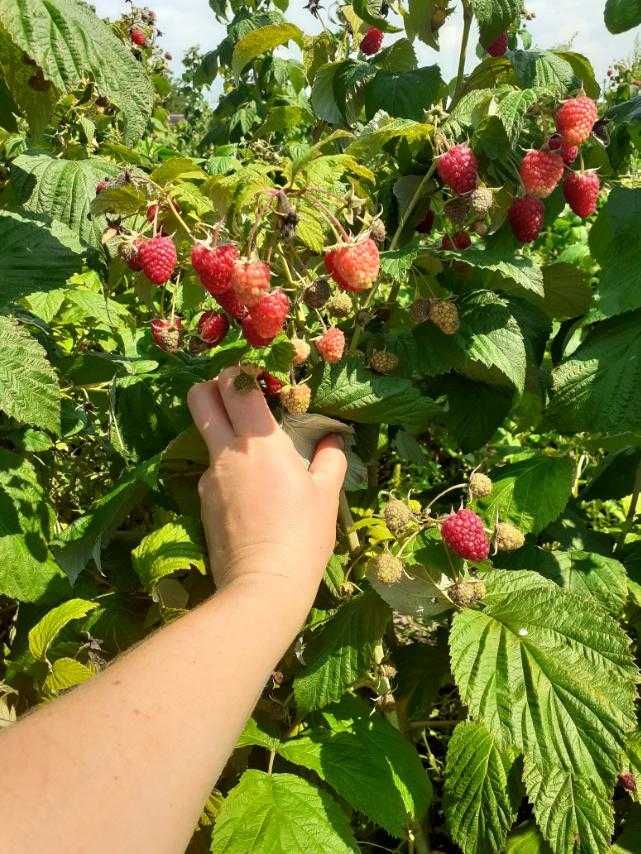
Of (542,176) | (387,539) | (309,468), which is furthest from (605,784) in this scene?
(542,176)

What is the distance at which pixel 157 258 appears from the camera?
1210 millimetres

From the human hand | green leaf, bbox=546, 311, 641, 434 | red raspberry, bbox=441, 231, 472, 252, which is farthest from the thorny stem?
the human hand

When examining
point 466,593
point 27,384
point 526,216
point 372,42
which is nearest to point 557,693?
point 466,593

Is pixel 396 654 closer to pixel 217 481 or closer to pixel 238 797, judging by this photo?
pixel 238 797

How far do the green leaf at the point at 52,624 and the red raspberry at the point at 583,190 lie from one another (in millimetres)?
1075

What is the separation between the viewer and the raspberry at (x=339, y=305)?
126cm

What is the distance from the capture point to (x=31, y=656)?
5.16 ft

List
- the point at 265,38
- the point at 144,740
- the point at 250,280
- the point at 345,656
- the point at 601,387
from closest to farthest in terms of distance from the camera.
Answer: the point at 144,740 → the point at 250,280 → the point at 345,656 → the point at 601,387 → the point at 265,38

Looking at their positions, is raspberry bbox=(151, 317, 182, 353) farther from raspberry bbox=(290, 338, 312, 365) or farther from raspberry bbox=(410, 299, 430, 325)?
raspberry bbox=(410, 299, 430, 325)

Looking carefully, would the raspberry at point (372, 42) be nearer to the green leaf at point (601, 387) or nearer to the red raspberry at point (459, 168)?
the red raspberry at point (459, 168)

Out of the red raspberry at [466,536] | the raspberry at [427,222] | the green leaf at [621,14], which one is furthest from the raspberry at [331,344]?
the green leaf at [621,14]

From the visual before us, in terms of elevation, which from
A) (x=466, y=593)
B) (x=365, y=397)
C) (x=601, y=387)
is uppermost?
(x=365, y=397)

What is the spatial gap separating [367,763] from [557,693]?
1.26 ft

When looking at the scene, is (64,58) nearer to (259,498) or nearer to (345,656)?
(259,498)
